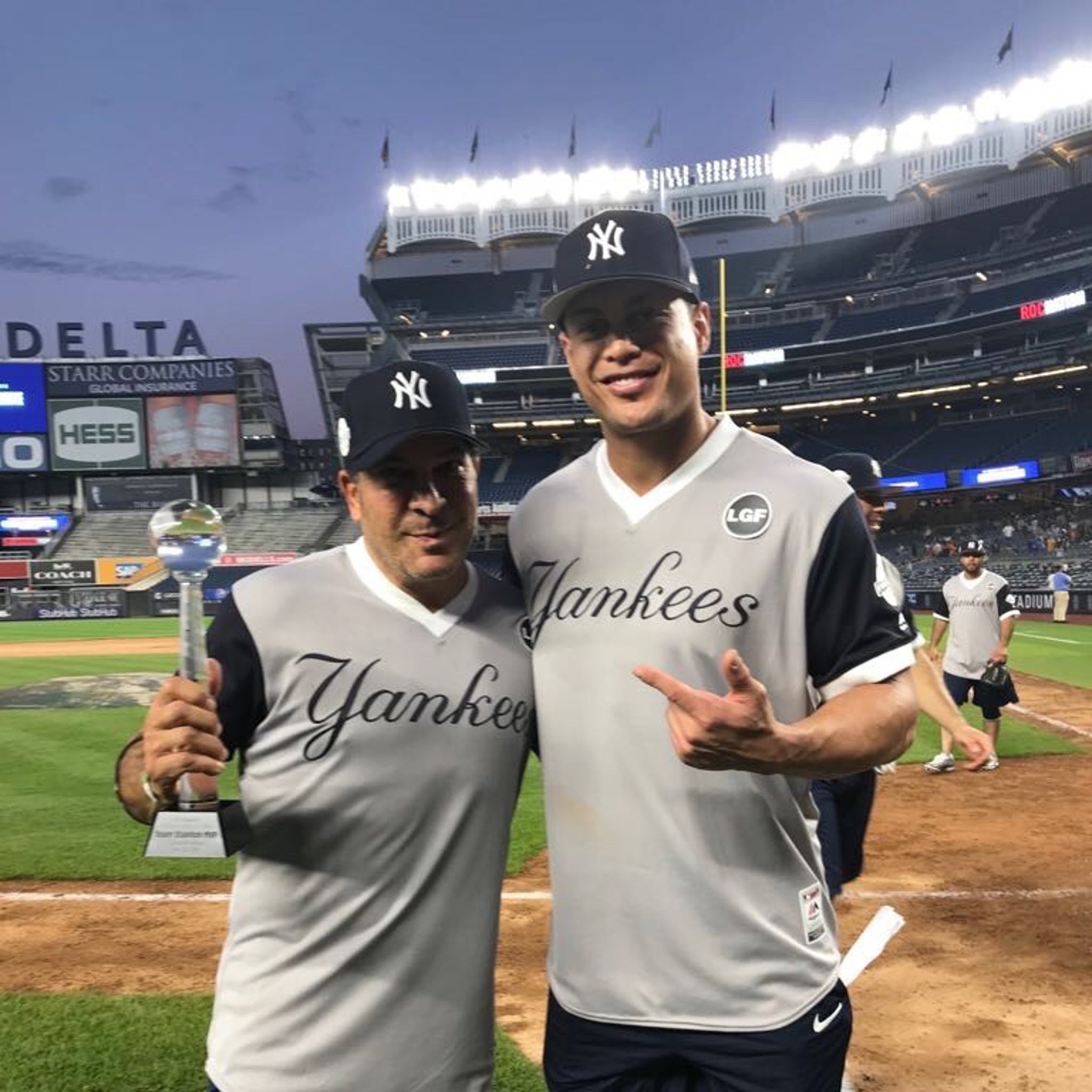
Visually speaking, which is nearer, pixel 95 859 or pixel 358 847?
pixel 358 847

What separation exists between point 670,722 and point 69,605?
41.0 m

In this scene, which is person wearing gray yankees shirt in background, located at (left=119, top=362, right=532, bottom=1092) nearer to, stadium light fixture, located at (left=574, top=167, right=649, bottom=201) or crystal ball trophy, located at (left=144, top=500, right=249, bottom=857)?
crystal ball trophy, located at (left=144, top=500, right=249, bottom=857)

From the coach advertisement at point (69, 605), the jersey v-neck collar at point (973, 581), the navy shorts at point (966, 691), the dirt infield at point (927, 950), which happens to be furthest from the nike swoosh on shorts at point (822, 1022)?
the coach advertisement at point (69, 605)

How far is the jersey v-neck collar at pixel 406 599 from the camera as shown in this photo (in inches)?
83.3

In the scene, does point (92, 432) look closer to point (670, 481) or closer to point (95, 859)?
point (95, 859)

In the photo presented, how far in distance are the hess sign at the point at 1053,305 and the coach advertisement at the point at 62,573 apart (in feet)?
151

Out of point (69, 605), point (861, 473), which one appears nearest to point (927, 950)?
point (861, 473)

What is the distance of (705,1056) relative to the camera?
5.99 ft

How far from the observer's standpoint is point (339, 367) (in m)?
55.3

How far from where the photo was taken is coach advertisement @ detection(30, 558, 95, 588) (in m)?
39.3

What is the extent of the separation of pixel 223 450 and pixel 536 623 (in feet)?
176

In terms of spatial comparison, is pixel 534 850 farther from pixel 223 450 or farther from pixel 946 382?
pixel 223 450

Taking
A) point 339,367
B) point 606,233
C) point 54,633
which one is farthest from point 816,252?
point 606,233

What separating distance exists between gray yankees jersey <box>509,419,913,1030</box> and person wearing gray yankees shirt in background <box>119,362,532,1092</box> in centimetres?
21
